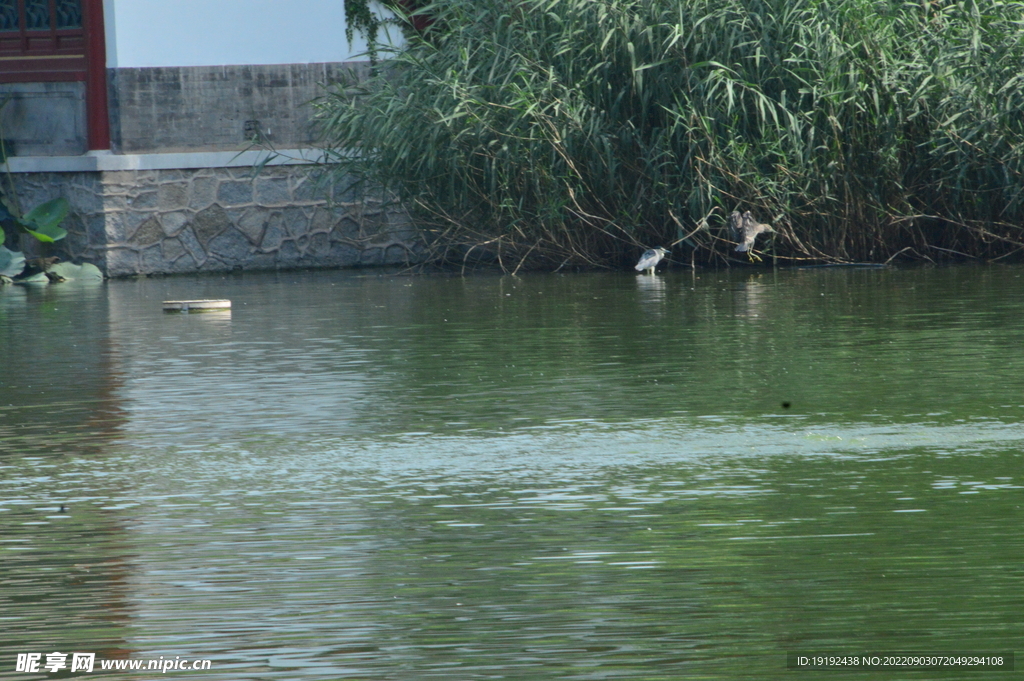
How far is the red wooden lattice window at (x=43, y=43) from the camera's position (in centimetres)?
1833

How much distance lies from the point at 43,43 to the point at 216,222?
2.68m

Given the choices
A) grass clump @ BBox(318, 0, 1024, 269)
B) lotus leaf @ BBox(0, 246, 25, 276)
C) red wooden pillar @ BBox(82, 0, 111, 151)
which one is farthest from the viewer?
red wooden pillar @ BBox(82, 0, 111, 151)

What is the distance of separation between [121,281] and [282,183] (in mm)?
2035

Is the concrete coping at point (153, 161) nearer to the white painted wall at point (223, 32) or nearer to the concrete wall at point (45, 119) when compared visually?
the concrete wall at point (45, 119)

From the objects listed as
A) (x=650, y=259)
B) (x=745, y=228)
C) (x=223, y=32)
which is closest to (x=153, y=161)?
(x=223, y=32)

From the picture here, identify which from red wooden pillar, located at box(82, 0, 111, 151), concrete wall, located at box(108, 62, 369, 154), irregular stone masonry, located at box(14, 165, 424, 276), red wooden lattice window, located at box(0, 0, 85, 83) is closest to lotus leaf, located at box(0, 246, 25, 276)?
irregular stone masonry, located at box(14, 165, 424, 276)

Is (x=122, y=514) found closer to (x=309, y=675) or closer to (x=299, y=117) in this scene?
(x=309, y=675)

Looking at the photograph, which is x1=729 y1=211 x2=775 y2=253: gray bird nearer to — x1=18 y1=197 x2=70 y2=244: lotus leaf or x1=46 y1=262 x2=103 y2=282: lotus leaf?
x1=46 y1=262 x2=103 y2=282: lotus leaf

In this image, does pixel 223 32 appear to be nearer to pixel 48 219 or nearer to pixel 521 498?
pixel 48 219

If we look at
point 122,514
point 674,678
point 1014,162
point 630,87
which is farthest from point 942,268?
point 674,678

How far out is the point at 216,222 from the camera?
18.3 m

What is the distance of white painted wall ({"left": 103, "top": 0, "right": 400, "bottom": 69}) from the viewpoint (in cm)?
A: 1841

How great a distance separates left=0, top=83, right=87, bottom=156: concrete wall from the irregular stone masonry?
0.38 meters

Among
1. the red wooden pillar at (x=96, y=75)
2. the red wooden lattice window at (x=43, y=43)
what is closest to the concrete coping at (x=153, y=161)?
the red wooden pillar at (x=96, y=75)
